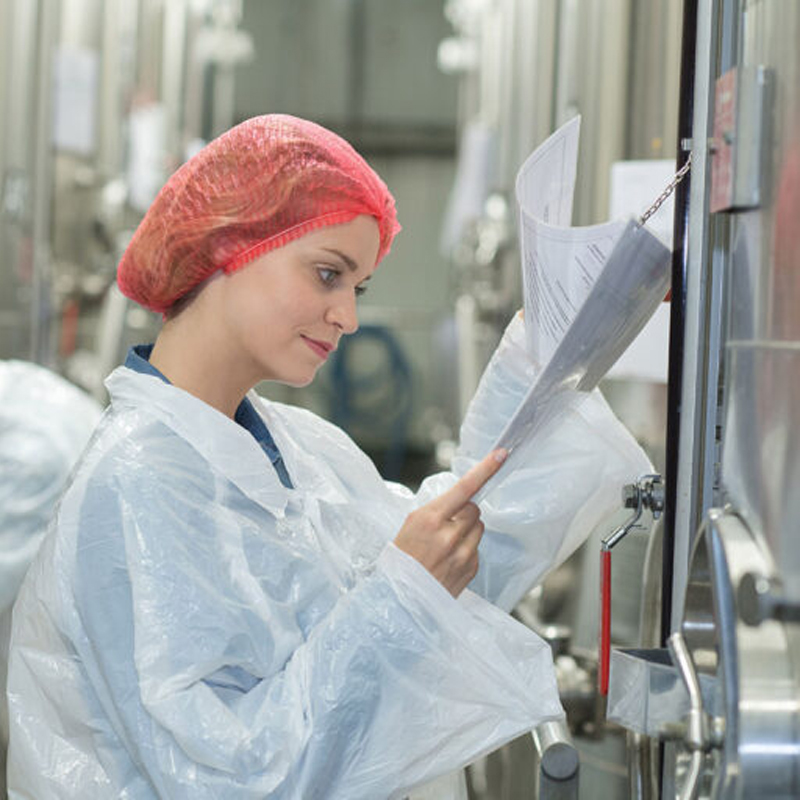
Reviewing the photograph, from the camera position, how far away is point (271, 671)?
95 cm

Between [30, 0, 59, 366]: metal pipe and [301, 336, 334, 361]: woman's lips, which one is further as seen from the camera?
[30, 0, 59, 366]: metal pipe

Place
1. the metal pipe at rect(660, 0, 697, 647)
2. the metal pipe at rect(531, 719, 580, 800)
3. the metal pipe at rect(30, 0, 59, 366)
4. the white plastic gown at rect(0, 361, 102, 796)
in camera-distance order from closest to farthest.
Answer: the metal pipe at rect(660, 0, 697, 647) → the metal pipe at rect(531, 719, 580, 800) → the white plastic gown at rect(0, 361, 102, 796) → the metal pipe at rect(30, 0, 59, 366)

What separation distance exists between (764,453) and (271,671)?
1.56 ft

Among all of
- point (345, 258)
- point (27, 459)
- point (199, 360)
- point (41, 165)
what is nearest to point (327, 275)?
point (345, 258)

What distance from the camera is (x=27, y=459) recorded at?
1532 mm

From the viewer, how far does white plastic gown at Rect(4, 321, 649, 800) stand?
87cm

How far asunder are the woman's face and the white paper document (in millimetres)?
190

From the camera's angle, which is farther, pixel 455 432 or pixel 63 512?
pixel 455 432

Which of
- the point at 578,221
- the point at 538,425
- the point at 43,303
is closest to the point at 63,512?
the point at 538,425

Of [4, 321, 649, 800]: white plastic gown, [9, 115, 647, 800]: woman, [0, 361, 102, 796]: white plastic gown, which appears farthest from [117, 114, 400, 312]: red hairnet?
[0, 361, 102, 796]: white plastic gown

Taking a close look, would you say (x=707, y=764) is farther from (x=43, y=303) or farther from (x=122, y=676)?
(x=43, y=303)

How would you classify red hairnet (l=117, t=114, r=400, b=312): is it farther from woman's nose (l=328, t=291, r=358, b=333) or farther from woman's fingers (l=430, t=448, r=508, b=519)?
woman's fingers (l=430, t=448, r=508, b=519)

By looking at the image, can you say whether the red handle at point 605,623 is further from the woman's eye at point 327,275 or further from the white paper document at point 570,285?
the woman's eye at point 327,275

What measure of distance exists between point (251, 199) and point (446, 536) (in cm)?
38
